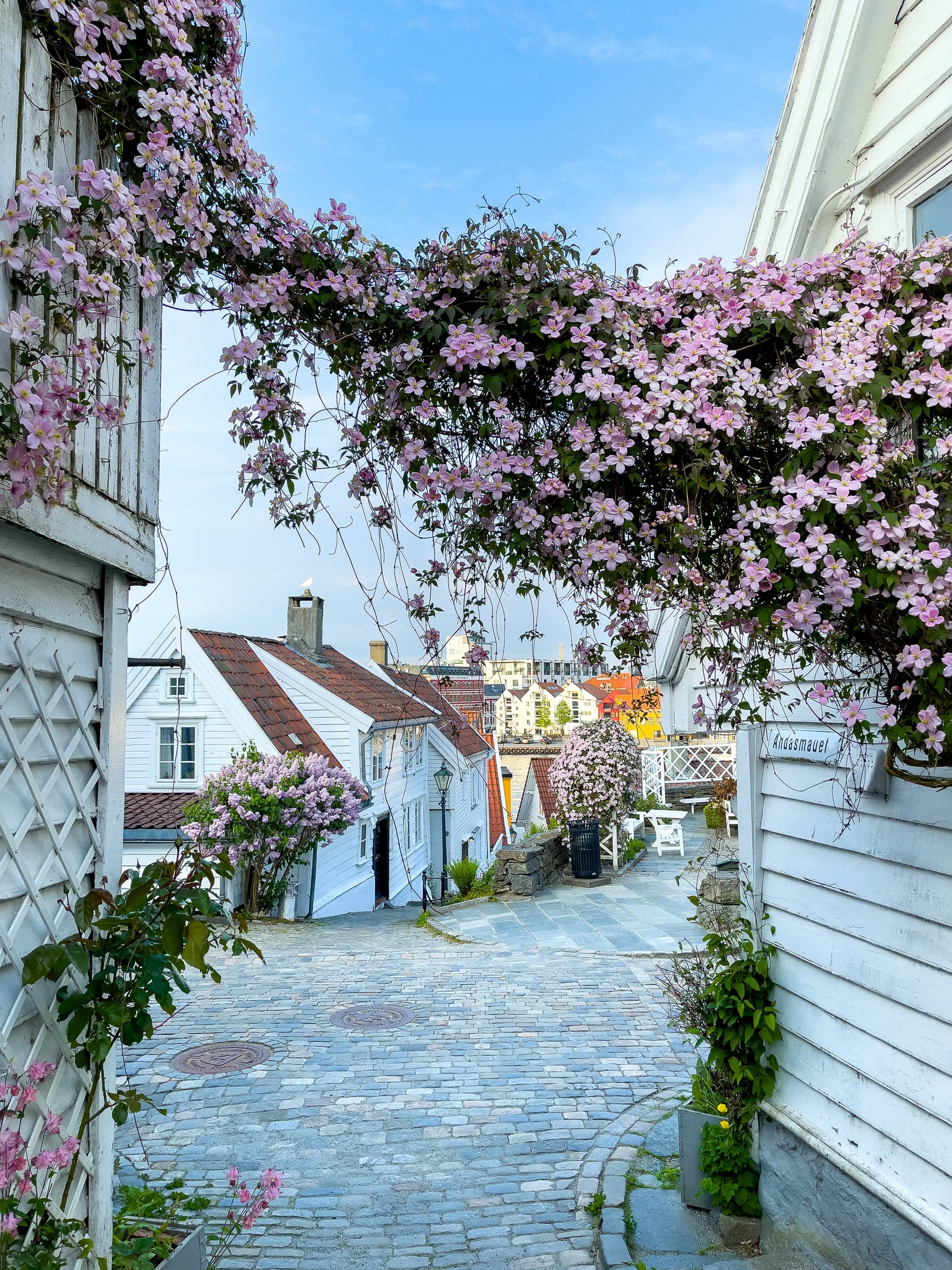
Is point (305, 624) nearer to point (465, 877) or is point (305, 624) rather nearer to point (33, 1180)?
point (465, 877)

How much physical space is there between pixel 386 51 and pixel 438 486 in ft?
8.10

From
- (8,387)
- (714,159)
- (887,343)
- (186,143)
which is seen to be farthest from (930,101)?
(8,387)

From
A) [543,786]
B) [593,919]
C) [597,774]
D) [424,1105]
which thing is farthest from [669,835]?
[543,786]

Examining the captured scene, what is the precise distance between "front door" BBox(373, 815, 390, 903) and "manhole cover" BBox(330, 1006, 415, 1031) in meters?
12.8

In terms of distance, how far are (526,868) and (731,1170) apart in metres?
9.74

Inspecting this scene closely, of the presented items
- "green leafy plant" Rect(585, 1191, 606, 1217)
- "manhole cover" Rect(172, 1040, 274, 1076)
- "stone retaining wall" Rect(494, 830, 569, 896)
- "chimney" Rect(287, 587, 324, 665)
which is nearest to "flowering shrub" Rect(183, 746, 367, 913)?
"stone retaining wall" Rect(494, 830, 569, 896)

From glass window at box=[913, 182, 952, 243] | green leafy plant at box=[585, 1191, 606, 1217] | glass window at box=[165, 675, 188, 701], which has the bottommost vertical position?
green leafy plant at box=[585, 1191, 606, 1217]

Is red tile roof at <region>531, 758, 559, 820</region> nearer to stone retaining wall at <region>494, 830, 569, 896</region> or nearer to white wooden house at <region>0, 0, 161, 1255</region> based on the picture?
stone retaining wall at <region>494, 830, 569, 896</region>

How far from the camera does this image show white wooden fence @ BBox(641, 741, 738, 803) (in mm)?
21375

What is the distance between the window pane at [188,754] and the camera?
17.8 m

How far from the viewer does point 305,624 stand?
22734 mm

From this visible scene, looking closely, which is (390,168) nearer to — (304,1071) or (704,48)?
(704,48)

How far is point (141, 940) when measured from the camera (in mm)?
2857

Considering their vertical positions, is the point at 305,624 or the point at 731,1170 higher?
the point at 305,624
